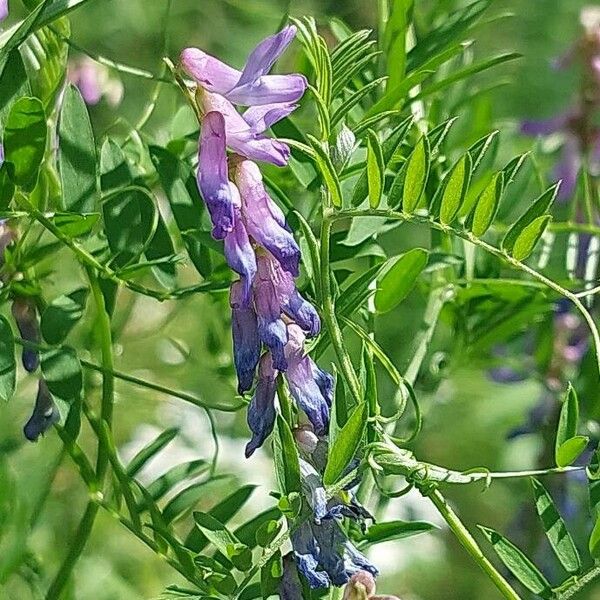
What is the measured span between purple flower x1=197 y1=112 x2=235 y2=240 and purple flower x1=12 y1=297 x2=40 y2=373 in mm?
240

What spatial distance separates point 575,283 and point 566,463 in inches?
10.9

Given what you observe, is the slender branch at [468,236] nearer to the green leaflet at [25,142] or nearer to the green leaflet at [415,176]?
the green leaflet at [415,176]

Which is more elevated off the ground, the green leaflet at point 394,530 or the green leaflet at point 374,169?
the green leaflet at point 374,169

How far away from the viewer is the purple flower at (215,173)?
1.93 feet

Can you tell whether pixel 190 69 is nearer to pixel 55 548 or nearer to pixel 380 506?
pixel 380 506

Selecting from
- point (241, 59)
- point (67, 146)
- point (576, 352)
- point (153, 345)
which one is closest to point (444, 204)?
point (67, 146)

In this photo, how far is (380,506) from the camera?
35.7 inches

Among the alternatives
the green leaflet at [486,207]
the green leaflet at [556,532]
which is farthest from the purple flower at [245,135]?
the green leaflet at [556,532]

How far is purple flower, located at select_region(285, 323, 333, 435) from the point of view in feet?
2.06

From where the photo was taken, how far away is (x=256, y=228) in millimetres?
609

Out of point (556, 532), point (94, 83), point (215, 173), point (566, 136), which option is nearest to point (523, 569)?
point (556, 532)

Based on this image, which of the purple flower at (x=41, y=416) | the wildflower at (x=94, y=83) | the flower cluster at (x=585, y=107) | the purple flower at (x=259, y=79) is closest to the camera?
the purple flower at (x=259, y=79)

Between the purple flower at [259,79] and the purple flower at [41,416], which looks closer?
the purple flower at [259,79]

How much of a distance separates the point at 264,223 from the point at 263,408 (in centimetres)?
8
